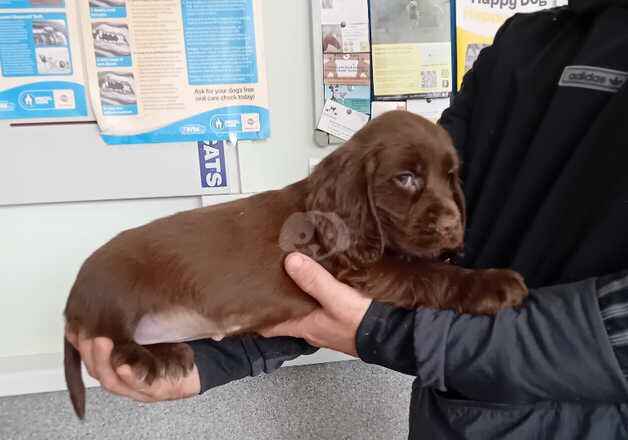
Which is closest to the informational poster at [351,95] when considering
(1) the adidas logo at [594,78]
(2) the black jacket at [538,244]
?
(2) the black jacket at [538,244]

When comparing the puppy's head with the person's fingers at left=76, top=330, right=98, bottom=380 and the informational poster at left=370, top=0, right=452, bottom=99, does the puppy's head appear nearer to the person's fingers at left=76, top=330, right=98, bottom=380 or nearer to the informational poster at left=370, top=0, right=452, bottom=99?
the person's fingers at left=76, top=330, right=98, bottom=380

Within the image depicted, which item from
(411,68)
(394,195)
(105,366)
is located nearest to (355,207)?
(394,195)

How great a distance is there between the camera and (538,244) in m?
0.74

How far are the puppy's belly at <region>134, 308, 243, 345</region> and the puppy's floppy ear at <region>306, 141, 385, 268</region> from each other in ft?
0.76

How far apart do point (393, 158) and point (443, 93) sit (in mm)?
1155

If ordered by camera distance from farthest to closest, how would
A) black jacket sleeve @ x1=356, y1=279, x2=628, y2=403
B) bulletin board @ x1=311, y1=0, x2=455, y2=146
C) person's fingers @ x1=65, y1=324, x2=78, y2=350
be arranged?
1. bulletin board @ x1=311, y1=0, x2=455, y2=146
2. person's fingers @ x1=65, y1=324, x2=78, y2=350
3. black jacket sleeve @ x1=356, y1=279, x2=628, y2=403

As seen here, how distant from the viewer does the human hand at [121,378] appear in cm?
84

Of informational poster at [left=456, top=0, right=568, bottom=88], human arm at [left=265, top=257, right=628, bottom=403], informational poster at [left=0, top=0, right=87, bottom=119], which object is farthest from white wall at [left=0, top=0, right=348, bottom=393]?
human arm at [left=265, top=257, right=628, bottom=403]

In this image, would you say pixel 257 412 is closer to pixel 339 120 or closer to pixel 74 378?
pixel 74 378

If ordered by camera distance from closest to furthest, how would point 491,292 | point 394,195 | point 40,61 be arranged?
point 491,292 < point 394,195 < point 40,61

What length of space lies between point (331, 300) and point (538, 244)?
33cm

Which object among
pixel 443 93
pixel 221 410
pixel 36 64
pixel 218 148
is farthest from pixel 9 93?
pixel 443 93

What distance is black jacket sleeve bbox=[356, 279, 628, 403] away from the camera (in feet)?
1.75

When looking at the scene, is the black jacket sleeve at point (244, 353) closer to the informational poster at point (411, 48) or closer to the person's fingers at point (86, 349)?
the person's fingers at point (86, 349)
